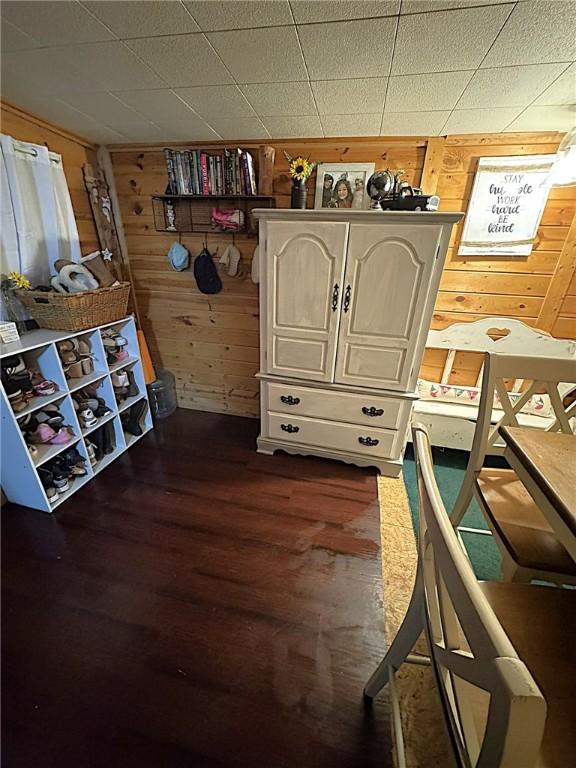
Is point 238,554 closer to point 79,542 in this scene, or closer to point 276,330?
point 79,542

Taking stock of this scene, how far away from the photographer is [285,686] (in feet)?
3.70

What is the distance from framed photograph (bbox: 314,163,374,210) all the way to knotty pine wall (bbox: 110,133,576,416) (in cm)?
7

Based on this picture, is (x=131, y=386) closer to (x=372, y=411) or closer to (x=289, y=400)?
(x=289, y=400)

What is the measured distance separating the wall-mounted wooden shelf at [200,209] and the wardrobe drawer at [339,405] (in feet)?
3.90

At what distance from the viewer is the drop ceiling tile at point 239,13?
3.18 ft

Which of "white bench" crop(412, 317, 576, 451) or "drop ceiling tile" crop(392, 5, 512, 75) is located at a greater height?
"drop ceiling tile" crop(392, 5, 512, 75)

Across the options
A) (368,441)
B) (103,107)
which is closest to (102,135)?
(103,107)

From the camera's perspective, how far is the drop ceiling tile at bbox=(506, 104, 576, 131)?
1.55 meters

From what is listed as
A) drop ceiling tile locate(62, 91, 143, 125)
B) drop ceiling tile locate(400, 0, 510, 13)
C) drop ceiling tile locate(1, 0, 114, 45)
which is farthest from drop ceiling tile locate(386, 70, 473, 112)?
drop ceiling tile locate(62, 91, 143, 125)

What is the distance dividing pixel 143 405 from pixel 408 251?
2.14 meters

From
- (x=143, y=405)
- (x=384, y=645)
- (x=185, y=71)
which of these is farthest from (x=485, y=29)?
(x=143, y=405)

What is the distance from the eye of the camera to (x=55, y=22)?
107 centimetres

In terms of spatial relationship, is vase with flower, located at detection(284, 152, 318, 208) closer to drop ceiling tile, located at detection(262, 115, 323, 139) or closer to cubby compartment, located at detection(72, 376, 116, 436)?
drop ceiling tile, located at detection(262, 115, 323, 139)

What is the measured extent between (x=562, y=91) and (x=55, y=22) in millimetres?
2004
